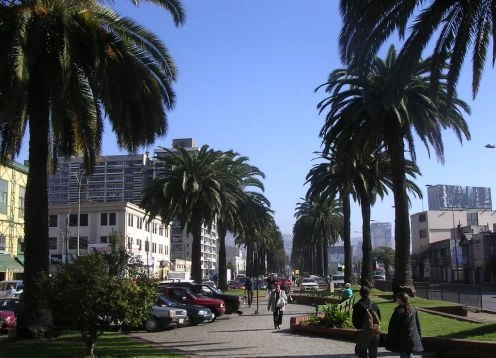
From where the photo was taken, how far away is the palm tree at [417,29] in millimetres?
15141

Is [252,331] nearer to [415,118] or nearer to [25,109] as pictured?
[25,109]

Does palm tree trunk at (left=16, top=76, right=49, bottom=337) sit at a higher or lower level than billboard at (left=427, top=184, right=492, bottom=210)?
lower

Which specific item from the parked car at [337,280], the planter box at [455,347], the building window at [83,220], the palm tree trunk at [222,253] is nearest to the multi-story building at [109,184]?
the building window at [83,220]

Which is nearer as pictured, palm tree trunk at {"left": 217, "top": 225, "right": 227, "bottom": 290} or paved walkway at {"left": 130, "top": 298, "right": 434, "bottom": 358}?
paved walkway at {"left": 130, "top": 298, "right": 434, "bottom": 358}

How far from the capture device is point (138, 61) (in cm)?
1934

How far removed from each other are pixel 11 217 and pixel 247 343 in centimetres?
4665

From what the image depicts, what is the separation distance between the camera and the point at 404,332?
998 centimetres

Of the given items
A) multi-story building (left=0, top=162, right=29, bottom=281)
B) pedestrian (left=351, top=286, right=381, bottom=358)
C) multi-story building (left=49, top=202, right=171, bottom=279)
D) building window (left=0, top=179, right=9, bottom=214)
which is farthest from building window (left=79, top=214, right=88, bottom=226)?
pedestrian (left=351, top=286, right=381, bottom=358)

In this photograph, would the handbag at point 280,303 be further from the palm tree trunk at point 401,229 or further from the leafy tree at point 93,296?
the leafy tree at point 93,296

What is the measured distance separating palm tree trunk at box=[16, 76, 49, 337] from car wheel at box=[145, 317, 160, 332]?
19.2ft

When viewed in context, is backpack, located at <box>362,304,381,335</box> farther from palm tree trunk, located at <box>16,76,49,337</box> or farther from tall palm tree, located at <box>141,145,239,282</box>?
tall palm tree, located at <box>141,145,239,282</box>

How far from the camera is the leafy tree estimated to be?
12.3m

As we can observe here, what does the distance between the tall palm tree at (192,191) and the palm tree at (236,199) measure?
1939 millimetres

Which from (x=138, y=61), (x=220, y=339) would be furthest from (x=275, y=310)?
(x=138, y=61)
